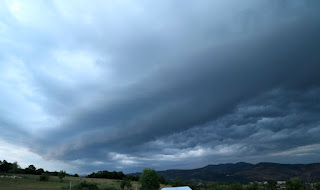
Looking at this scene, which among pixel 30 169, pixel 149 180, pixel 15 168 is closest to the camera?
pixel 149 180

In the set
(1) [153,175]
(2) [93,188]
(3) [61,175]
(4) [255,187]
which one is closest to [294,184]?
(4) [255,187]

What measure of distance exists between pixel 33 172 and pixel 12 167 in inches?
479

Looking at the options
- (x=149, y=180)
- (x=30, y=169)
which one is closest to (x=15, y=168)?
(x=30, y=169)

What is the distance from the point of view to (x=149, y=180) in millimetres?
67500

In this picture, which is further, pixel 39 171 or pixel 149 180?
pixel 39 171

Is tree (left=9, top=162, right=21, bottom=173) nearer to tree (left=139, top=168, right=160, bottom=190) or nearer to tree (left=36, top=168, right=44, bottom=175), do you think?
tree (left=36, top=168, right=44, bottom=175)

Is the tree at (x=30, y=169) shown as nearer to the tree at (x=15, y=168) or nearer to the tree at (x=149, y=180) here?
the tree at (x=15, y=168)

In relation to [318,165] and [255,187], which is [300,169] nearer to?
[318,165]

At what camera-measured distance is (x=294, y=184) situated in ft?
305

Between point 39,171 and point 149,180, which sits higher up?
point 39,171

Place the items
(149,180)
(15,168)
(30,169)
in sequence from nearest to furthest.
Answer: (149,180) → (15,168) → (30,169)

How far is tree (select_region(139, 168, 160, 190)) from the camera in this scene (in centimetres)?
6669

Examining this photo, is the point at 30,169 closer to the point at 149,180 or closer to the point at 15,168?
the point at 15,168

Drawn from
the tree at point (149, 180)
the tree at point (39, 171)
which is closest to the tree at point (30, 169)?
the tree at point (39, 171)
